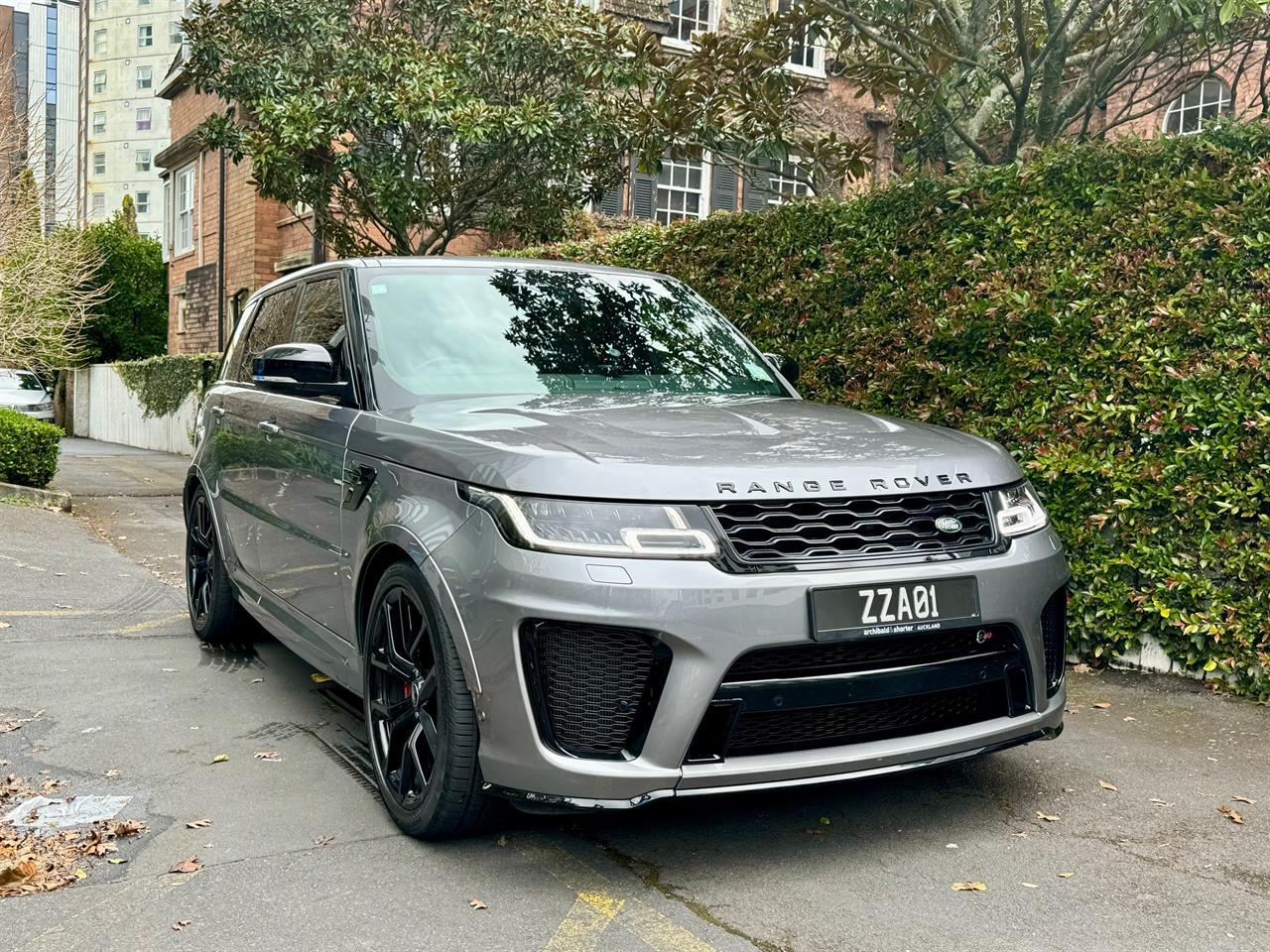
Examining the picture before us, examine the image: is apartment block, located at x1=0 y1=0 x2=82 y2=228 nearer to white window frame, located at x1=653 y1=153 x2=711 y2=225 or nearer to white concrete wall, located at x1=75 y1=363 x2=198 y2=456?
white concrete wall, located at x1=75 y1=363 x2=198 y2=456

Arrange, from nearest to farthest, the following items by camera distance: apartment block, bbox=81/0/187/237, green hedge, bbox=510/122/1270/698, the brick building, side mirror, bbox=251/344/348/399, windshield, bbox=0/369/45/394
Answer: side mirror, bbox=251/344/348/399 < green hedge, bbox=510/122/1270/698 < the brick building < windshield, bbox=0/369/45/394 < apartment block, bbox=81/0/187/237

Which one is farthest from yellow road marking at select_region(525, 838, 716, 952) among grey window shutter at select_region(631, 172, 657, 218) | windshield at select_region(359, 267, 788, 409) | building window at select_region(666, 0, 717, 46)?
building window at select_region(666, 0, 717, 46)

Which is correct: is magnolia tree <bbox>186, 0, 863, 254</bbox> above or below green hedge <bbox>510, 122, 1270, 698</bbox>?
above

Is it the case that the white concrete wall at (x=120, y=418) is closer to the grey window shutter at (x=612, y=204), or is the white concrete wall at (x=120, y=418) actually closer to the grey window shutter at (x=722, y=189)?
the grey window shutter at (x=612, y=204)

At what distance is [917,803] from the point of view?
4.01m

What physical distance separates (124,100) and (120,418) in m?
50.5

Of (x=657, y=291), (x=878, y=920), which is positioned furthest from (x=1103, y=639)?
(x=878, y=920)

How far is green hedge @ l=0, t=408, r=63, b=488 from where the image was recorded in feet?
43.4

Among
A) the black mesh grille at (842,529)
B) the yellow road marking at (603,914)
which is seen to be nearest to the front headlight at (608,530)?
the black mesh grille at (842,529)

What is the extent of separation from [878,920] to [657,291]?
9.29ft

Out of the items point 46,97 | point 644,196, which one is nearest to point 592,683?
point 644,196

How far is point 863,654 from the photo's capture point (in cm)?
329

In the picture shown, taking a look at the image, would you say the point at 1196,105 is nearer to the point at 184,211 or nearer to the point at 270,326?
the point at 270,326

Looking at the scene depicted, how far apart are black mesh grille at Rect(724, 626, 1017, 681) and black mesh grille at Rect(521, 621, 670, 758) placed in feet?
0.77
